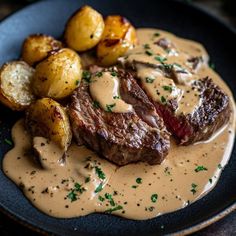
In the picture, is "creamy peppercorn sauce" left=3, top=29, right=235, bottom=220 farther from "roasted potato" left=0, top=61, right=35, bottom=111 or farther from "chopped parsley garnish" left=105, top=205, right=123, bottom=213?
"roasted potato" left=0, top=61, right=35, bottom=111

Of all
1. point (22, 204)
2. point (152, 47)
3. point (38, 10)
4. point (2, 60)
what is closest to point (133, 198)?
point (22, 204)

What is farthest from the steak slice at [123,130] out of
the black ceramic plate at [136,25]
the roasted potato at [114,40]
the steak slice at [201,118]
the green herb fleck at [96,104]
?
the roasted potato at [114,40]

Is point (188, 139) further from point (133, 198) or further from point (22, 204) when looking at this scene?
point (22, 204)

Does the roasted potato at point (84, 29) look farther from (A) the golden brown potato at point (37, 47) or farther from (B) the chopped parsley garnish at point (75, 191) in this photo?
(B) the chopped parsley garnish at point (75, 191)

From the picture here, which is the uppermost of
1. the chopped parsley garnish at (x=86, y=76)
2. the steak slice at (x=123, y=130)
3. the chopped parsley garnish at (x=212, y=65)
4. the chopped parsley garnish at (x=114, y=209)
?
the chopped parsley garnish at (x=86, y=76)

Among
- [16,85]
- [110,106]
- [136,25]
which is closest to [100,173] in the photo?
[110,106]

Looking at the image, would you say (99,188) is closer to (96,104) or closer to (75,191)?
(75,191)
